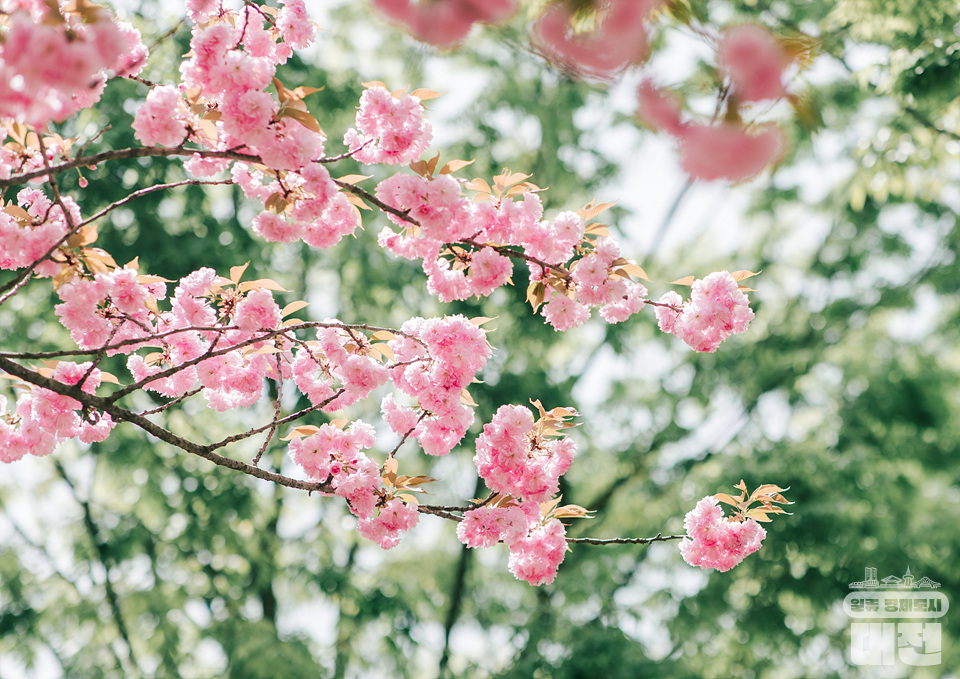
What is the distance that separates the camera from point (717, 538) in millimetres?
2572

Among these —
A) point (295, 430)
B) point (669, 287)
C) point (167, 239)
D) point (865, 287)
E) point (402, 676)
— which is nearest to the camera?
point (295, 430)

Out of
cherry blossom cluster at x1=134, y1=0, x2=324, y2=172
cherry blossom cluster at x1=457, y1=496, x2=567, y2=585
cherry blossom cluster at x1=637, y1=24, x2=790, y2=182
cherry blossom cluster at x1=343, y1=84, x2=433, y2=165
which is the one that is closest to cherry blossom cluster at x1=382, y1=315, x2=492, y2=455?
cherry blossom cluster at x1=457, y1=496, x2=567, y2=585

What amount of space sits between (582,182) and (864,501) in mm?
3851

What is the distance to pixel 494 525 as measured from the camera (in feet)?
7.86

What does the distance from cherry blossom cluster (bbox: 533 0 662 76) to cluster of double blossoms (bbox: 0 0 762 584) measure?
45.3 inches

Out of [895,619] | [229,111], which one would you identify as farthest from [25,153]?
[895,619]

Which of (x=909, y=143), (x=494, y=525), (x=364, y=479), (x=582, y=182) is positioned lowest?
(x=582, y=182)

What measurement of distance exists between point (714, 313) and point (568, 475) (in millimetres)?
5166

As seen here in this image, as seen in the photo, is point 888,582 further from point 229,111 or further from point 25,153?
point 25,153

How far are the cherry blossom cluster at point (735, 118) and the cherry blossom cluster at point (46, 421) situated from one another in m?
1.91

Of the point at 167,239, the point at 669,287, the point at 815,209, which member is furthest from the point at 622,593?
the point at 167,239

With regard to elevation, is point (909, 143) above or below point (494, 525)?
above

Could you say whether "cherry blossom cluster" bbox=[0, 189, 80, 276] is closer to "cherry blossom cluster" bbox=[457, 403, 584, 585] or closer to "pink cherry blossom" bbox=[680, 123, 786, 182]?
"cherry blossom cluster" bbox=[457, 403, 584, 585]

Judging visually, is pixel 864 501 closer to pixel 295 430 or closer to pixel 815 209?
pixel 815 209
